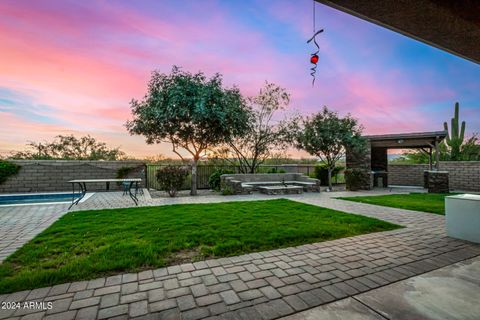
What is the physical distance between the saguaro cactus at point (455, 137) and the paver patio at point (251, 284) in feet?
56.5

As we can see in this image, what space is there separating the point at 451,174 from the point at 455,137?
6.16 meters

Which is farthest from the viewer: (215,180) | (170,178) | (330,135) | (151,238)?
(215,180)

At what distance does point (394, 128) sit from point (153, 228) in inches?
661

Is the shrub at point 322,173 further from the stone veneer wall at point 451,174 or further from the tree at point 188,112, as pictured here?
the tree at point 188,112

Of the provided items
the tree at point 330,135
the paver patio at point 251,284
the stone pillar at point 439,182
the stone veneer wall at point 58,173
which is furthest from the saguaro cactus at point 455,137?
the stone veneer wall at point 58,173

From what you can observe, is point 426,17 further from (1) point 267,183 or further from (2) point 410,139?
(2) point 410,139

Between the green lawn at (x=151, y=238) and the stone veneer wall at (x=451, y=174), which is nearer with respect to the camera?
the green lawn at (x=151, y=238)

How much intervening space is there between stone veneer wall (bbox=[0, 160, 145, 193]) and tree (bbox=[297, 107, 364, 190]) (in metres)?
8.63

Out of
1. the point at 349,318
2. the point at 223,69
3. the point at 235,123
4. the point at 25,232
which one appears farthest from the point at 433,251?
the point at 223,69

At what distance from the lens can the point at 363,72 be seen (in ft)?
27.5

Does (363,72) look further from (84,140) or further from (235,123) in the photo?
(84,140)

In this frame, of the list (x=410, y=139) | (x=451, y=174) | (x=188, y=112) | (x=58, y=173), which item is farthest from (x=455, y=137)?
(x=58, y=173)

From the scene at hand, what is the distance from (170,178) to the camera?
29.5 ft

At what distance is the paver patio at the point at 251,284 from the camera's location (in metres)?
1.85
